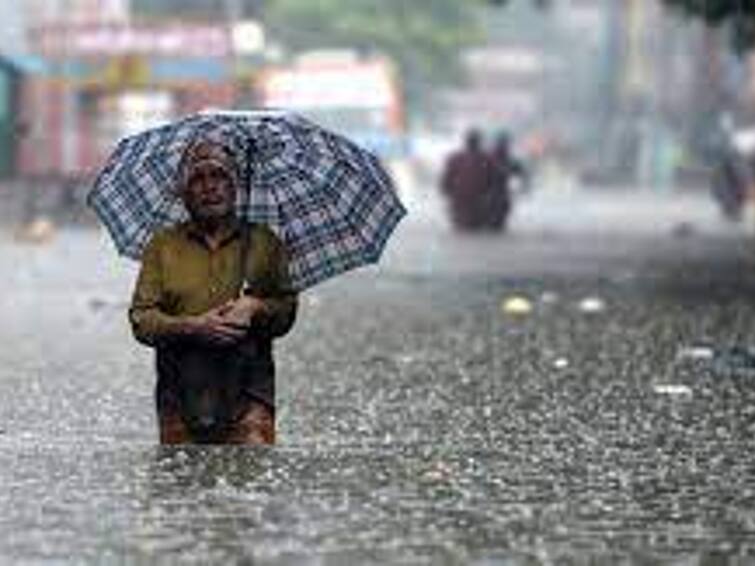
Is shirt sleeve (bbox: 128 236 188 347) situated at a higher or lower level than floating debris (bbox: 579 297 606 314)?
higher

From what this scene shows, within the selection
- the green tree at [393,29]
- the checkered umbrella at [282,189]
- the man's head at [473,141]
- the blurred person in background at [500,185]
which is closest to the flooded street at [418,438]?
the checkered umbrella at [282,189]

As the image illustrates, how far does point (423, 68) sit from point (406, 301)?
62.2 m

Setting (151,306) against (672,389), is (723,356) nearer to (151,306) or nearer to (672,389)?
(672,389)

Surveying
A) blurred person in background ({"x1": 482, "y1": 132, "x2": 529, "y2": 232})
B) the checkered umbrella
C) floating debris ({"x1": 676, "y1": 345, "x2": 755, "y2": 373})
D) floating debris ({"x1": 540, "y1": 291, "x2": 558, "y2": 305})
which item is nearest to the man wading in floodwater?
the checkered umbrella

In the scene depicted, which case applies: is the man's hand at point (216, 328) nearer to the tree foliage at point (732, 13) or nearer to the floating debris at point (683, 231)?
the tree foliage at point (732, 13)

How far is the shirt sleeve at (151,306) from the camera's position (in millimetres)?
9477

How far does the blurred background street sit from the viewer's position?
8742mm

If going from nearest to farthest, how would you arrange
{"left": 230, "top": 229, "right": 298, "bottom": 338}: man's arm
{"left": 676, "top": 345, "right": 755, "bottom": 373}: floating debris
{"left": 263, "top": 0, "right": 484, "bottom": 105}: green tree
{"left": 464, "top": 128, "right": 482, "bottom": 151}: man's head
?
{"left": 230, "top": 229, "right": 298, "bottom": 338}: man's arm
{"left": 676, "top": 345, "right": 755, "bottom": 373}: floating debris
{"left": 464, "top": 128, "right": 482, "bottom": 151}: man's head
{"left": 263, "top": 0, "right": 484, "bottom": 105}: green tree

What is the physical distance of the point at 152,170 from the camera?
10.2m

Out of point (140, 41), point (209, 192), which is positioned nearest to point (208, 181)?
point (209, 192)

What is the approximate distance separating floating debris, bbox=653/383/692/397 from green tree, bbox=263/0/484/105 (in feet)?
210

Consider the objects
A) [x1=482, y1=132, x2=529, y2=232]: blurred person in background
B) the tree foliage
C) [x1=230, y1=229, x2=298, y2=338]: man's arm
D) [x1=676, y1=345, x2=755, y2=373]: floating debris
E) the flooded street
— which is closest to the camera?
the flooded street

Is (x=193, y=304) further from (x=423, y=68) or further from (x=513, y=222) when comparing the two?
(x=423, y=68)

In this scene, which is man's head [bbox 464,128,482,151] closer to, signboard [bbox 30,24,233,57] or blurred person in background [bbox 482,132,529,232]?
blurred person in background [bbox 482,132,529,232]
